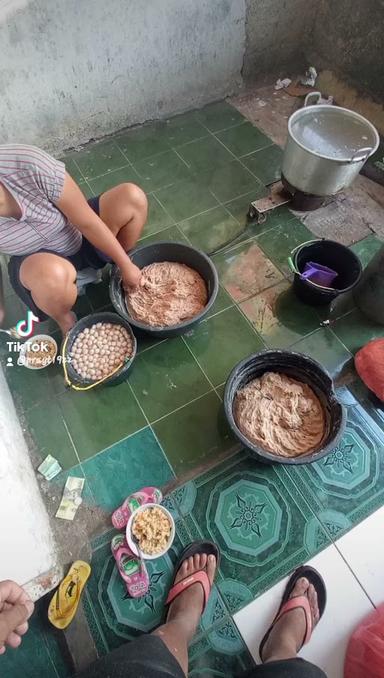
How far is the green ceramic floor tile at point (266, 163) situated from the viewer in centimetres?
228

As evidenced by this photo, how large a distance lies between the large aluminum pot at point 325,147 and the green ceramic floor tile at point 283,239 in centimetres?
20

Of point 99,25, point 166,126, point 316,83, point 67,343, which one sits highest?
point 99,25

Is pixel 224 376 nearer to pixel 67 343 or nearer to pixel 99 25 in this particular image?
pixel 67 343

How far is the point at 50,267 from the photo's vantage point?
1.41 meters

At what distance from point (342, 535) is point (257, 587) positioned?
33cm

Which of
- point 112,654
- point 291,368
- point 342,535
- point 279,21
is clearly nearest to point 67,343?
point 291,368

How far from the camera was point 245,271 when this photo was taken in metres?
1.95

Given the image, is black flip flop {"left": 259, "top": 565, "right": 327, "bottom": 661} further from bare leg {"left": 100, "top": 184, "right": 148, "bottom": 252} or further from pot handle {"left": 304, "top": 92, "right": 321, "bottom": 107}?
pot handle {"left": 304, "top": 92, "right": 321, "bottom": 107}

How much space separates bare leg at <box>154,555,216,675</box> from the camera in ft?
3.68

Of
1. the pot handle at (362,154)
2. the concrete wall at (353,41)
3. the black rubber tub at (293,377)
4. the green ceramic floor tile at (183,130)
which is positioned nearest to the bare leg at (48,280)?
the black rubber tub at (293,377)

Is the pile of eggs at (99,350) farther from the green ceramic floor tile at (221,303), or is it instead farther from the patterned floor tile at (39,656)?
the patterned floor tile at (39,656)

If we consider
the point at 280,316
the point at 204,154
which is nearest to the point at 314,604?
the point at 280,316

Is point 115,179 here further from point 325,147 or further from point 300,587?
point 300,587

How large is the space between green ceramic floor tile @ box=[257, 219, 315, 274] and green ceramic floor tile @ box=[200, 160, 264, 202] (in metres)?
0.28
